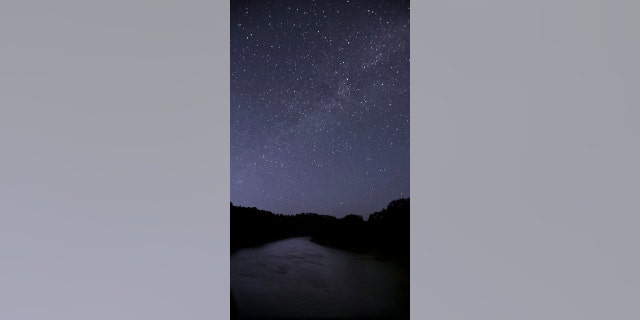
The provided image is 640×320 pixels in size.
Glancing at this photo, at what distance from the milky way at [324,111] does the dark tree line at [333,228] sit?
0.09 feet

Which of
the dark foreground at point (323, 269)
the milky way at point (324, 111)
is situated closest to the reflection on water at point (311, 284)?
the dark foreground at point (323, 269)

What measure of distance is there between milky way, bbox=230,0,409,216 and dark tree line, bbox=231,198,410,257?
3 centimetres

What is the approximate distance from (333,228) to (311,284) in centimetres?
20

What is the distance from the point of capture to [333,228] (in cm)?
133

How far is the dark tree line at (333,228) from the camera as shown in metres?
1.30

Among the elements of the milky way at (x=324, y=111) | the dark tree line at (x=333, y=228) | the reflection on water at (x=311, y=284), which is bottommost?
the reflection on water at (x=311, y=284)

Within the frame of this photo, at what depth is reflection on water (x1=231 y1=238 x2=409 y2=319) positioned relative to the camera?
130 cm
